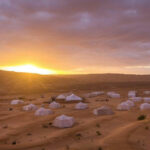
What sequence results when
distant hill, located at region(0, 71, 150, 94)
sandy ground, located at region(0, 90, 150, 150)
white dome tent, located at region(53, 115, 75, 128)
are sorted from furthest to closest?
distant hill, located at region(0, 71, 150, 94)
white dome tent, located at region(53, 115, 75, 128)
sandy ground, located at region(0, 90, 150, 150)

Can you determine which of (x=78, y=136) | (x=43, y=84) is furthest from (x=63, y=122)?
(x=43, y=84)

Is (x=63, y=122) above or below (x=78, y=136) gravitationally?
above

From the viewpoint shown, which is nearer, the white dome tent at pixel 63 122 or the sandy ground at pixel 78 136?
the sandy ground at pixel 78 136


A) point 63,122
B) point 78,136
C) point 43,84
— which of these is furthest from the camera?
point 43,84

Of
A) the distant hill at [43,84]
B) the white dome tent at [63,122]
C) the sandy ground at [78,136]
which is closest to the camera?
the sandy ground at [78,136]

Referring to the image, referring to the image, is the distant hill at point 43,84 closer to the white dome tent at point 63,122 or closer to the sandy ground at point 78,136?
the sandy ground at point 78,136

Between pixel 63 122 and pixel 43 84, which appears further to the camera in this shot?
pixel 43 84

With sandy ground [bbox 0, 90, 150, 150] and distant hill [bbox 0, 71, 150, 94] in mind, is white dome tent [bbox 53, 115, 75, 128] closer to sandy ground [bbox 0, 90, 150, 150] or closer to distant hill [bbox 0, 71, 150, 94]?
sandy ground [bbox 0, 90, 150, 150]

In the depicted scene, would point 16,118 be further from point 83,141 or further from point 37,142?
point 83,141

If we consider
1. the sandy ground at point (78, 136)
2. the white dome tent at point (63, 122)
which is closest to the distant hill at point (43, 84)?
the sandy ground at point (78, 136)

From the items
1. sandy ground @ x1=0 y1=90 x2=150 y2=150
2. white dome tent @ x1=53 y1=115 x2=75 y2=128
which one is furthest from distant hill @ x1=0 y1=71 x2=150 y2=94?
white dome tent @ x1=53 y1=115 x2=75 y2=128

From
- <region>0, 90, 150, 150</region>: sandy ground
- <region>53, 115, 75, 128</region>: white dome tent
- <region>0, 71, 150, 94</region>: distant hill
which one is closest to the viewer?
<region>0, 90, 150, 150</region>: sandy ground

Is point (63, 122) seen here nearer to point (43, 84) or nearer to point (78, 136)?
point (78, 136)

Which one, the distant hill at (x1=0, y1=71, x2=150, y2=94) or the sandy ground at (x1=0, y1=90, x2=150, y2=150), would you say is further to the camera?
the distant hill at (x1=0, y1=71, x2=150, y2=94)
